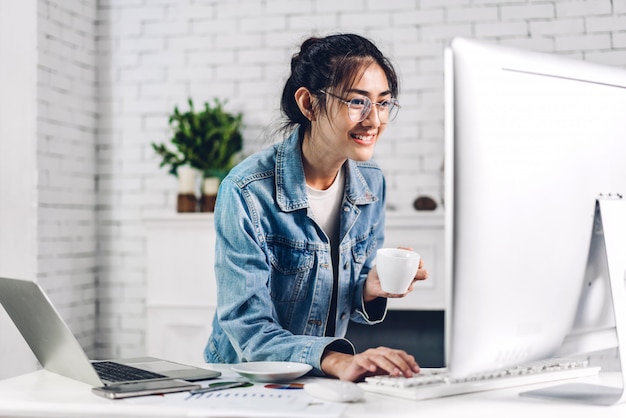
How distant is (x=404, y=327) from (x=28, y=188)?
71.7 inches

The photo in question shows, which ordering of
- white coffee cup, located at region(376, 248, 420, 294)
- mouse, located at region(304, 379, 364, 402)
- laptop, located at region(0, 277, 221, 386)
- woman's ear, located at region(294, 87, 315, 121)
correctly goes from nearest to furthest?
mouse, located at region(304, 379, 364, 402) < laptop, located at region(0, 277, 221, 386) < white coffee cup, located at region(376, 248, 420, 294) < woman's ear, located at region(294, 87, 315, 121)

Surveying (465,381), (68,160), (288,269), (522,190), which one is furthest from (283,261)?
(68,160)

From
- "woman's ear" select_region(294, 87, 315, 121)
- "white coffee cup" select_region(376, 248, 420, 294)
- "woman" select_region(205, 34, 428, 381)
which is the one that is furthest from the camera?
"woman's ear" select_region(294, 87, 315, 121)

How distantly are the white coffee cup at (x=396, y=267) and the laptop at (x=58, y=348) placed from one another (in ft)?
1.20

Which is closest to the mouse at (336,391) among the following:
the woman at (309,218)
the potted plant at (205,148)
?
the woman at (309,218)

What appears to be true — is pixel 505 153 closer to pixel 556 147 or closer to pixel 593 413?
pixel 556 147

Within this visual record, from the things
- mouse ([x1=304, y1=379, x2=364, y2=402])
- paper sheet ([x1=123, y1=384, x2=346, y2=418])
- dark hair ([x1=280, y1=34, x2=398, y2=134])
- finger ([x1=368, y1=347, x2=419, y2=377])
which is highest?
dark hair ([x1=280, y1=34, x2=398, y2=134])

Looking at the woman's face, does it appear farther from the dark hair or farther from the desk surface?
the desk surface

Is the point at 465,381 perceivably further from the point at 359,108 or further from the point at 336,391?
the point at 359,108

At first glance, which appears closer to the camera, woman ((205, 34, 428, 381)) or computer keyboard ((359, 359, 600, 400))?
computer keyboard ((359, 359, 600, 400))

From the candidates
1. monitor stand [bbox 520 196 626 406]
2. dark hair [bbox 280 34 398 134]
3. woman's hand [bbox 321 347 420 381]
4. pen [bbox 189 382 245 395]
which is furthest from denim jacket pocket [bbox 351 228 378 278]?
monitor stand [bbox 520 196 626 406]

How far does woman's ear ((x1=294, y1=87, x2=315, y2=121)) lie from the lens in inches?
72.6

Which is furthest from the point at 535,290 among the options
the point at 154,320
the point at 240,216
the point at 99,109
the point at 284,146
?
the point at 99,109

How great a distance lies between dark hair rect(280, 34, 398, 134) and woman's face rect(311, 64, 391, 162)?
0.07 ft
